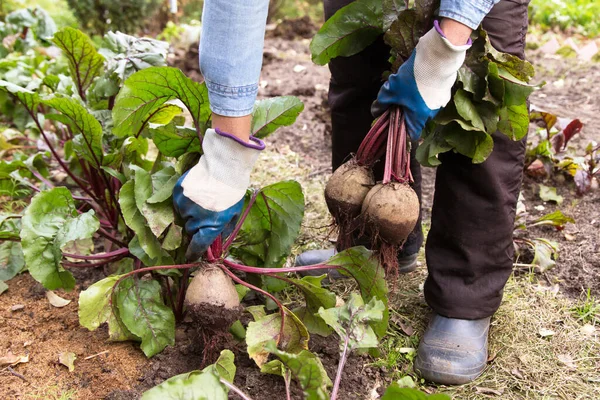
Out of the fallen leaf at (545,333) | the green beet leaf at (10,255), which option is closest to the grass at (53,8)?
the green beet leaf at (10,255)

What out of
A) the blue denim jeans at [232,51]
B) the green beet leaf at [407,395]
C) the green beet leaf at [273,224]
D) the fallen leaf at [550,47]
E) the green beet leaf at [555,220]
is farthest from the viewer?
the fallen leaf at [550,47]

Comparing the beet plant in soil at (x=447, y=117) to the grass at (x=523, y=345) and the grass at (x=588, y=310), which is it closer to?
the grass at (x=523, y=345)

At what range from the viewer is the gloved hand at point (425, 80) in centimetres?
157

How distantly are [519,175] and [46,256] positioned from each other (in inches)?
60.5

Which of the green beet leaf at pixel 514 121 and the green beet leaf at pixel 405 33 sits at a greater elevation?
the green beet leaf at pixel 405 33

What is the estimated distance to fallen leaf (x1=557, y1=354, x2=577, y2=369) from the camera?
197cm

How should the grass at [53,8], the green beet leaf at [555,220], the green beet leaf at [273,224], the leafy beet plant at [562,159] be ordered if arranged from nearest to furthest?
the green beet leaf at [273,224] < the green beet leaf at [555,220] < the leafy beet plant at [562,159] < the grass at [53,8]

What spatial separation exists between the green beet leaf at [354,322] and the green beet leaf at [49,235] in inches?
30.6

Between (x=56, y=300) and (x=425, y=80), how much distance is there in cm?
154

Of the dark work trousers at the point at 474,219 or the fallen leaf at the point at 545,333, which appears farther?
the fallen leaf at the point at 545,333

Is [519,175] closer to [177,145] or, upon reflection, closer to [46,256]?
[177,145]

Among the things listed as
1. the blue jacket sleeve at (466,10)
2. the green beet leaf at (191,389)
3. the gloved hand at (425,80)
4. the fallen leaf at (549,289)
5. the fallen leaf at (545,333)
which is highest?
the blue jacket sleeve at (466,10)

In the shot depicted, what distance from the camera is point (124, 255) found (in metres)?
2.14

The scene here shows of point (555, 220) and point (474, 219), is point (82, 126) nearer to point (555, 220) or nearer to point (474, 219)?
point (474, 219)
